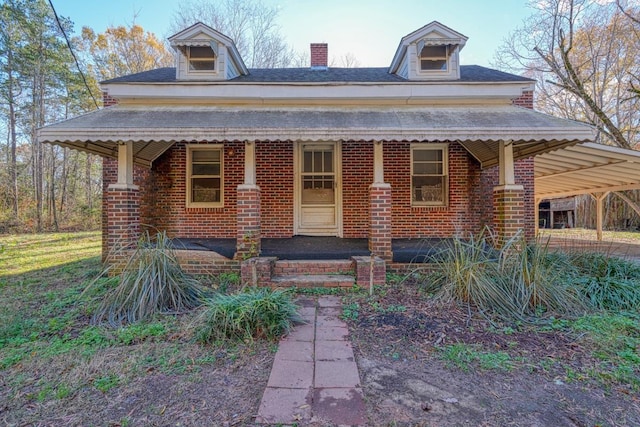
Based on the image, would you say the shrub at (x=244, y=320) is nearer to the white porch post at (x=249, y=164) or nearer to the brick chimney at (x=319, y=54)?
the white porch post at (x=249, y=164)

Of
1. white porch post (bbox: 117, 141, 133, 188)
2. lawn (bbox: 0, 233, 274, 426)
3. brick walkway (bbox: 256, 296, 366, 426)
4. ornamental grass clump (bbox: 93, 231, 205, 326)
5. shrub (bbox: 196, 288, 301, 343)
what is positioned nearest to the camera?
brick walkway (bbox: 256, 296, 366, 426)

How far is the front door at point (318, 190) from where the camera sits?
25.8ft

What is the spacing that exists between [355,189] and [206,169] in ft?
12.7

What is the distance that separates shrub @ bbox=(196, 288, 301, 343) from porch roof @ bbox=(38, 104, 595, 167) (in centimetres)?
294

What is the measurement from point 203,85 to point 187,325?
4988 mm

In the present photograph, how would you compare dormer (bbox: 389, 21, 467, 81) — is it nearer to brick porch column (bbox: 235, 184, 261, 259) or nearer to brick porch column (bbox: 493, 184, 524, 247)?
brick porch column (bbox: 493, 184, 524, 247)

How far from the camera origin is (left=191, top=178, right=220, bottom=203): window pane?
7.80 m

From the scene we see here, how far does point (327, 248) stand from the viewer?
6.31 m

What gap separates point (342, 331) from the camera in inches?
137

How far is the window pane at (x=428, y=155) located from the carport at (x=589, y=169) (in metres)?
2.26

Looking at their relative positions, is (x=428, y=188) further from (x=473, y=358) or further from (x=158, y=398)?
(x=158, y=398)

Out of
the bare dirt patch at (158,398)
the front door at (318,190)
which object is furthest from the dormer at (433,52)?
the bare dirt patch at (158,398)

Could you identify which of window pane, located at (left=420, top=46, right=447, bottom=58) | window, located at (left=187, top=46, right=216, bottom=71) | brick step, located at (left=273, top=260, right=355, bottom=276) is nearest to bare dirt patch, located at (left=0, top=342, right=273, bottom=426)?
brick step, located at (left=273, top=260, right=355, bottom=276)

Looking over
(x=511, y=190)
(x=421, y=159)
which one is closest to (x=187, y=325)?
(x=511, y=190)
